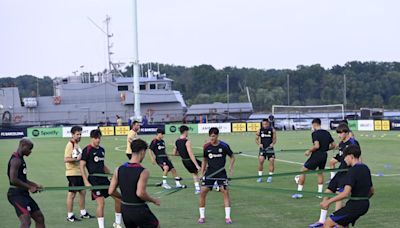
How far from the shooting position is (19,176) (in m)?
11.2

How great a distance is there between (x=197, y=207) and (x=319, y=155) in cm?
345

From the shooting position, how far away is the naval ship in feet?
245

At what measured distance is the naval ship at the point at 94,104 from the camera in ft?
245

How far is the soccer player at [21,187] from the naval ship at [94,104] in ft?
204

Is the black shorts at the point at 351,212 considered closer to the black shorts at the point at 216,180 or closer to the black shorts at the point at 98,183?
the black shorts at the point at 216,180

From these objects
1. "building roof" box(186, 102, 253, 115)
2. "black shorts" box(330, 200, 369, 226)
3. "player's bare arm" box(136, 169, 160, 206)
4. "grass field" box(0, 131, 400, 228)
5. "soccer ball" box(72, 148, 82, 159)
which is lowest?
"grass field" box(0, 131, 400, 228)

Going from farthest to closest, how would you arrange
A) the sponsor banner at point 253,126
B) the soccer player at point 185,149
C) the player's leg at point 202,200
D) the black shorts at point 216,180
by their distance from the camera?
the sponsor banner at point 253,126, the soccer player at point 185,149, the player's leg at point 202,200, the black shorts at point 216,180

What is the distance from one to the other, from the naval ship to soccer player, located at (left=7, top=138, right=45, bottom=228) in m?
62.2

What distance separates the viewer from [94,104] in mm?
75500

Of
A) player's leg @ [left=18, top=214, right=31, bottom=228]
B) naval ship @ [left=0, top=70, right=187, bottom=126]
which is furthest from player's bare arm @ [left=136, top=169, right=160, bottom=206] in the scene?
naval ship @ [left=0, top=70, right=187, bottom=126]

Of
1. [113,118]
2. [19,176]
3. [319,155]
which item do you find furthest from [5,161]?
[113,118]

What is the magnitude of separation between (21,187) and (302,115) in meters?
66.2

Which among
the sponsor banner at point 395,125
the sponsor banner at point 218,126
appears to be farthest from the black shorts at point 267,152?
the sponsor banner at point 395,125

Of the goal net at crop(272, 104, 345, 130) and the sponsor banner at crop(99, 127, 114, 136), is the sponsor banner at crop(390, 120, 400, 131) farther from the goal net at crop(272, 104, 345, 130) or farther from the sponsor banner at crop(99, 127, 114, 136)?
the sponsor banner at crop(99, 127, 114, 136)
